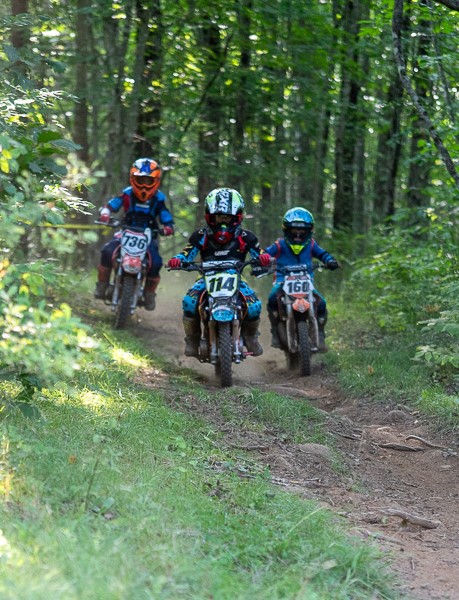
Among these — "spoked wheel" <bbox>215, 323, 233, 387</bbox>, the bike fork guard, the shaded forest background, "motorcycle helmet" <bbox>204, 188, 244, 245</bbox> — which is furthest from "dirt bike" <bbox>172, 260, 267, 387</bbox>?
the shaded forest background

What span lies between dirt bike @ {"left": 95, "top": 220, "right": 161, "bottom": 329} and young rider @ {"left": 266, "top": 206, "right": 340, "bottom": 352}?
1.72 meters

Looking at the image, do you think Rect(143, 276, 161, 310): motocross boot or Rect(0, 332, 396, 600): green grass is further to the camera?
Rect(143, 276, 161, 310): motocross boot

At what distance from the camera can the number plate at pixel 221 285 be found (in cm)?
923

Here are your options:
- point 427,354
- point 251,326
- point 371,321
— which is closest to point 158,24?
point 371,321

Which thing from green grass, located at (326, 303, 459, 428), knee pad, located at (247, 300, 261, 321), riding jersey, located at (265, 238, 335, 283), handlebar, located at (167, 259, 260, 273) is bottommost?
green grass, located at (326, 303, 459, 428)

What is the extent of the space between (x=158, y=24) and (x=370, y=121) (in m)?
5.55

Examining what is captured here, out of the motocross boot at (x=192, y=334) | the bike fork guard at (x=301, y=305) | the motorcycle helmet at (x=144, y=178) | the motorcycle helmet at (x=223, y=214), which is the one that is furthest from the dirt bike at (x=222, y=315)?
the motorcycle helmet at (x=144, y=178)

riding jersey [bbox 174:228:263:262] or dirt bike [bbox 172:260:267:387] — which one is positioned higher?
riding jersey [bbox 174:228:263:262]

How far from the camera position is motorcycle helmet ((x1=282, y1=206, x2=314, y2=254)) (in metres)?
10.8

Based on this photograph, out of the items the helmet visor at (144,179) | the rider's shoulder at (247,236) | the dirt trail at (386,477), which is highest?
the helmet visor at (144,179)

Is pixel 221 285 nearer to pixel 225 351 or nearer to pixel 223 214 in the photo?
pixel 225 351

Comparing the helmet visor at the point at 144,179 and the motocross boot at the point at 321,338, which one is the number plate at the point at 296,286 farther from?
the helmet visor at the point at 144,179

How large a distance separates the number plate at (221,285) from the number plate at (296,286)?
4.57 feet

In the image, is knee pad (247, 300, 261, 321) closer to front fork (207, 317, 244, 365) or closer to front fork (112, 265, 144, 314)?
front fork (207, 317, 244, 365)
